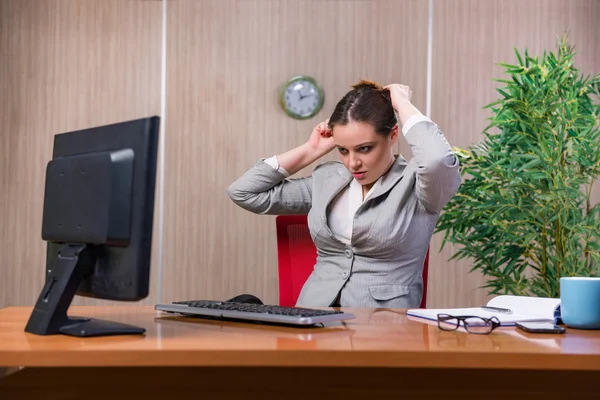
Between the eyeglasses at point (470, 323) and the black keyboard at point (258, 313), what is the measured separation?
0.20 meters

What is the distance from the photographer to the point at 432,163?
2.36 meters

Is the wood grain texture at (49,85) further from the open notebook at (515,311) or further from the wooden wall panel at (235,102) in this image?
the open notebook at (515,311)

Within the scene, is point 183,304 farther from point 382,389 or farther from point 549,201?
point 549,201

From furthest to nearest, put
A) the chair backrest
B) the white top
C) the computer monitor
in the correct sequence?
the chair backrest < the white top < the computer monitor

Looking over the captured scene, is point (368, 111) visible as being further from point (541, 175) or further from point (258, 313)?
point (541, 175)

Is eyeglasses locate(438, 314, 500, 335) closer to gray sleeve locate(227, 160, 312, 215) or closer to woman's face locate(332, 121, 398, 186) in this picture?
woman's face locate(332, 121, 398, 186)

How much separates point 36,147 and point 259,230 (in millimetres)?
1597

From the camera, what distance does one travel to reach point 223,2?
4.75m

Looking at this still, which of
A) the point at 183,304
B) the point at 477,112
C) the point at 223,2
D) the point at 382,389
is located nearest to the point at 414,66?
the point at 477,112

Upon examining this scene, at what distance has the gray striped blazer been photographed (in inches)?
94.7

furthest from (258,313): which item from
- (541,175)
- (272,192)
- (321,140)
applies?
(541,175)

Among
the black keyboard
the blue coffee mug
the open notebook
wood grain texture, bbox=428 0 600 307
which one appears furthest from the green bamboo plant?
the black keyboard

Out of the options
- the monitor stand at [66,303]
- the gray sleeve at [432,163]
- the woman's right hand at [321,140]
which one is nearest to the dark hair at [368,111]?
the gray sleeve at [432,163]

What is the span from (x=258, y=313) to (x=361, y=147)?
1157mm
